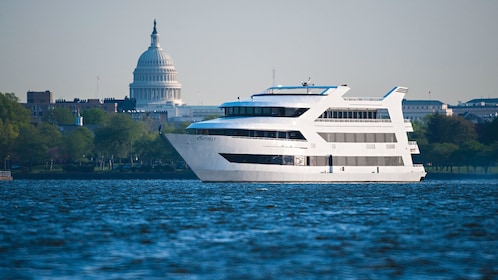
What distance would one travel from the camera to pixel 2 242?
51375mm

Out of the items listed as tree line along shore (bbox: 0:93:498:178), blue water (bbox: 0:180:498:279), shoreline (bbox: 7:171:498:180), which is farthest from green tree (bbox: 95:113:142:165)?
blue water (bbox: 0:180:498:279)

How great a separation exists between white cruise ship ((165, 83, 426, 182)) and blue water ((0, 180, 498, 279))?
2385 cm

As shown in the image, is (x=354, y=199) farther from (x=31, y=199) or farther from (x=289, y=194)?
(x=31, y=199)

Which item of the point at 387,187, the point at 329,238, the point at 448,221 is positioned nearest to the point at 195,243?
the point at 329,238

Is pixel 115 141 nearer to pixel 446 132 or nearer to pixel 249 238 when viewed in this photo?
pixel 446 132

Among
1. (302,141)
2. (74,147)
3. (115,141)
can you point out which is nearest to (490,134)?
(115,141)

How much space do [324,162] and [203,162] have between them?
11.1m

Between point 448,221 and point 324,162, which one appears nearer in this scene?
point 448,221

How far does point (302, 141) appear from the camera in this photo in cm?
11131

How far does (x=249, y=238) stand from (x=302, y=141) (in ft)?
194

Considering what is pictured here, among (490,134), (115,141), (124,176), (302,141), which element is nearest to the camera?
(302,141)

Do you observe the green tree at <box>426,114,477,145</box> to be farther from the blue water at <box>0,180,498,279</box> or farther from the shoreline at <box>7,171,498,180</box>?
the blue water at <box>0,180,498,279</box>

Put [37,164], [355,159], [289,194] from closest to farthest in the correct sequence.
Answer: [289,194] < [355,159] < [37,164]

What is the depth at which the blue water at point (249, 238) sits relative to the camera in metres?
43.0
